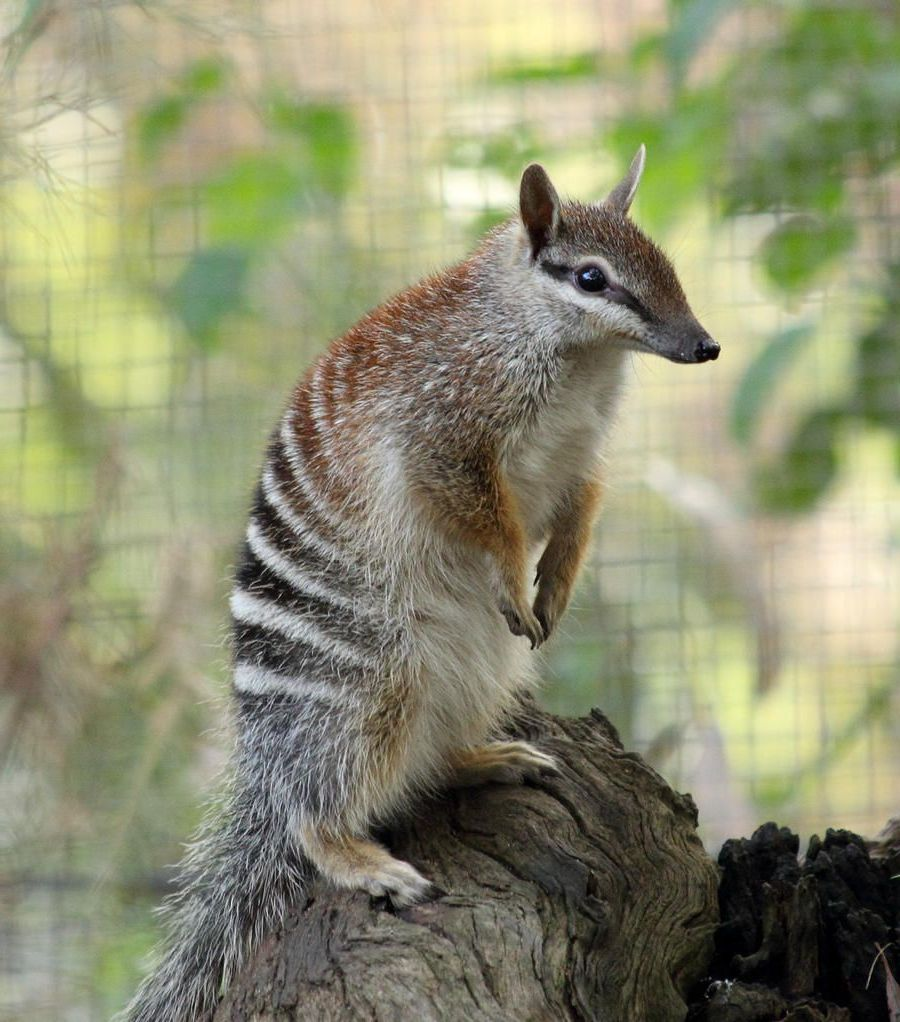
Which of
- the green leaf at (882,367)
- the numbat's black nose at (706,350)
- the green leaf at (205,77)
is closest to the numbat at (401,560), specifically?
the numbat's black nose at (706,350)

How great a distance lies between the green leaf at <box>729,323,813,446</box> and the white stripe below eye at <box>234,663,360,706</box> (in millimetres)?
1815

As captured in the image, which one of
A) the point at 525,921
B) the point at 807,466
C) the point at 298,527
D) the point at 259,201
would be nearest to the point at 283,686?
the point at 298,527

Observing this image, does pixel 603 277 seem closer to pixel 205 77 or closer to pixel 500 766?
pixel 500 766

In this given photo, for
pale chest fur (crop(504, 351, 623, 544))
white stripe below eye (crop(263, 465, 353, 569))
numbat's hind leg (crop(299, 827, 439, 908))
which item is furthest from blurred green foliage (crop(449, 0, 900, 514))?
numbat's hind leg (crop(299, 827, 439, 908))

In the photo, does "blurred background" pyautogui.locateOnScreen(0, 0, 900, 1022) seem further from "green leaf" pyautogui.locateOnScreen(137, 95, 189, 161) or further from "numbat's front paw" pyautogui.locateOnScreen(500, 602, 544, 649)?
"numbat's front paw" pyautogui.locateOnScreen(500, 602, 544, 649)

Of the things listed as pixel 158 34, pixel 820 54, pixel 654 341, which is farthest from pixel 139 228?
pixel 654 341

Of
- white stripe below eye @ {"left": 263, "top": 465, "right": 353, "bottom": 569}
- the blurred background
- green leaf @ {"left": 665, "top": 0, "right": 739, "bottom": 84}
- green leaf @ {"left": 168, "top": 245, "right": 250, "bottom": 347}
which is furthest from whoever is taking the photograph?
the blurred background

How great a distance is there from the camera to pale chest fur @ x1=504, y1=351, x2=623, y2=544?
2566mm

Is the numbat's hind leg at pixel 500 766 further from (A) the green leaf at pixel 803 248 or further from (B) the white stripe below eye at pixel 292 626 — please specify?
(A) the green leaf at pixel 803 248

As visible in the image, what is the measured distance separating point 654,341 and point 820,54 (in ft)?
7.20

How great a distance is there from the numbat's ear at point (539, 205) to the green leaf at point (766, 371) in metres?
1.50

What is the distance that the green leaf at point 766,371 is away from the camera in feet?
12.8

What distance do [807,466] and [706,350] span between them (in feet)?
7.13

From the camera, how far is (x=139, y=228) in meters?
4.38
